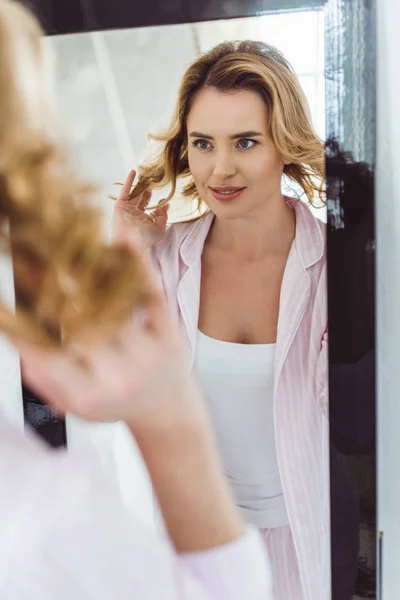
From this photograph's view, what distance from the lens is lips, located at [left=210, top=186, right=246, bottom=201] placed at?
768mm

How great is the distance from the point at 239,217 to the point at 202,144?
4.0 inches

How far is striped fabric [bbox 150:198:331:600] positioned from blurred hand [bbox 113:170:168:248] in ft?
0.05

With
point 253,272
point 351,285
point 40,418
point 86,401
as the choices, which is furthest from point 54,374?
point 351,285

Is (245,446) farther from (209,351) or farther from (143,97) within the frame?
(143,97)

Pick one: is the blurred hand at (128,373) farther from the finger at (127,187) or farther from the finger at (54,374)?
the finger at (127,187)

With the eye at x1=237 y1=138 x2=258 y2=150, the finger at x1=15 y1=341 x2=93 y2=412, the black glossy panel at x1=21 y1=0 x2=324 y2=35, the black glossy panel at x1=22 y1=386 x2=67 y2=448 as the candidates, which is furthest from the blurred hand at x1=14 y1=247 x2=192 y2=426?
the black glossy panel at x1=21 y1=0 x2=324 y2=35

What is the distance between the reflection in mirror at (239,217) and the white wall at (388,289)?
0.20ft

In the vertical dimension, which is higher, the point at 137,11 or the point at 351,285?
the point at 137,11

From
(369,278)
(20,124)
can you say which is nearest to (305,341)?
(369,278)

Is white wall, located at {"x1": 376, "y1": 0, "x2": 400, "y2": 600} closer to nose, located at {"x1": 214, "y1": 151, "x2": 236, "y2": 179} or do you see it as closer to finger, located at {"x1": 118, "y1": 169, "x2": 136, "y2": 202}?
nose, located at {"x1": 214, "y1": 151, "x2": 236, "y2": 179}

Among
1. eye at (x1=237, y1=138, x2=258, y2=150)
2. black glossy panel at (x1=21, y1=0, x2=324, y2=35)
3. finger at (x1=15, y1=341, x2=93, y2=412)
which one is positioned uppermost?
black glossy panel at (x1=21, y1=0, x2=324, y2=35)

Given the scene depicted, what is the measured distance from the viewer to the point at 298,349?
0.78 metres

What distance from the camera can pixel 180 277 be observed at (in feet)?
2.59

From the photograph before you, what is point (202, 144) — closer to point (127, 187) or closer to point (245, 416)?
point (127, 187)
